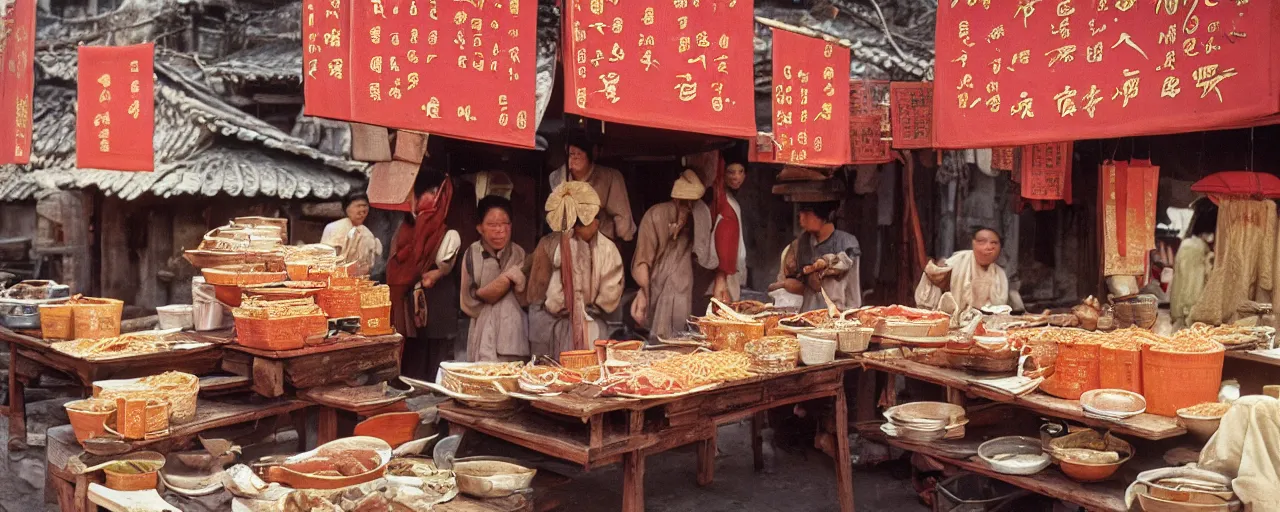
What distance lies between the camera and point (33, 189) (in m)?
12.3

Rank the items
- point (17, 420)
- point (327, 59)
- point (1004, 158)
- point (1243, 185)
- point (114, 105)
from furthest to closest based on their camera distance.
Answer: point (1004, 158), point (1243, 185), point (114, 105), point (17, 420), point (327, 59)

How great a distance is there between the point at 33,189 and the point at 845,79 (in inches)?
467

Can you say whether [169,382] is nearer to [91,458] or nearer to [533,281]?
[91,458]

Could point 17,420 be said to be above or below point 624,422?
below

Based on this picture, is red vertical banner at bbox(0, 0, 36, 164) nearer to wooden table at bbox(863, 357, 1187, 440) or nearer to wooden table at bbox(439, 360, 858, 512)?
wooden table at bbox(439, 360, 858, 512)

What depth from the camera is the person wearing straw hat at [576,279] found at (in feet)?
21.4

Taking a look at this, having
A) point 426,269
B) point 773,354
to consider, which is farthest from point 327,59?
point 426,269

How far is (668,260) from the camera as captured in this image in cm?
744

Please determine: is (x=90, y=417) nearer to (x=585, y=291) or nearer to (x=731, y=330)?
(x=585, y=291)

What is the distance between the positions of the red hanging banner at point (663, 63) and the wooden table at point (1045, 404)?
78.2 inches

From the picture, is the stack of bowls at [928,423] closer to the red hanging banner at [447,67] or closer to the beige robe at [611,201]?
the red hanging banner at [447,67]

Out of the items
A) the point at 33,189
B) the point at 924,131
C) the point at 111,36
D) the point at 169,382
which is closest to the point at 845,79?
the point at 924,131

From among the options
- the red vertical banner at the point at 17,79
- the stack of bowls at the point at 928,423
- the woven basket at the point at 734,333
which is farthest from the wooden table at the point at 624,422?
the red vertical banner at the point at 17,79

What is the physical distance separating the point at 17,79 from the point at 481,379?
6280 mm
